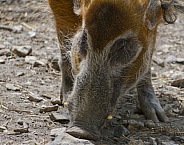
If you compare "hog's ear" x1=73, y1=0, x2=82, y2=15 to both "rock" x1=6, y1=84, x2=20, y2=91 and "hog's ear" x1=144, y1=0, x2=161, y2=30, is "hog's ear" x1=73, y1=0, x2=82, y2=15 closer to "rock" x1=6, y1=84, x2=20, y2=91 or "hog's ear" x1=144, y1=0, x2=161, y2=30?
"hog's ear" x1=144, y1=0, x2=161, y2=30

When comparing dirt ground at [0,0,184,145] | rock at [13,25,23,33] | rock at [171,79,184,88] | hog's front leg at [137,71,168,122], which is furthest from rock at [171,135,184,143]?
rock at [13,25,23,33]

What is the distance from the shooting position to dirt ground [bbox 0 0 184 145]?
12.1ft

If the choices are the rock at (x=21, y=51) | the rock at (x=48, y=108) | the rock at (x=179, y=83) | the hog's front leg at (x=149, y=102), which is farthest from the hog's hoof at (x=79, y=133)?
the rock at (x=21, y=51)

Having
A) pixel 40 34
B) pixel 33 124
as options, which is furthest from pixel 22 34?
pixel 33 124

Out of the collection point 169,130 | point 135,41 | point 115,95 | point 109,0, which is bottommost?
point 169,130

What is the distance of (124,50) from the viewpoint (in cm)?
351

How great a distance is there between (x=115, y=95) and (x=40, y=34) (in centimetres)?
290

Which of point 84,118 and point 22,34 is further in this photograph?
point 22,34

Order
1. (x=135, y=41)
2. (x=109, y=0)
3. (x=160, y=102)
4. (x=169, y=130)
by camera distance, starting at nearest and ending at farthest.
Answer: (x=109, y=0), (x=135, y=41), (x=169, y=130), (x=160, y=102)

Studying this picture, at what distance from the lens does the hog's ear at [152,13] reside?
3590 mm

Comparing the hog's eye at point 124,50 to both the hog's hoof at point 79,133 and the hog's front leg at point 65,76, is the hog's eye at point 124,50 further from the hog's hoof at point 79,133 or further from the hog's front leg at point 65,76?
the hog's front leg at point 65,76

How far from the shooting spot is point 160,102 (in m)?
4.57

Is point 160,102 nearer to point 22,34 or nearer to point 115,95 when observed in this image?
point 115,95

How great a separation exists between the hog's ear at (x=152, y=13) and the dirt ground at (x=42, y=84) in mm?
731
